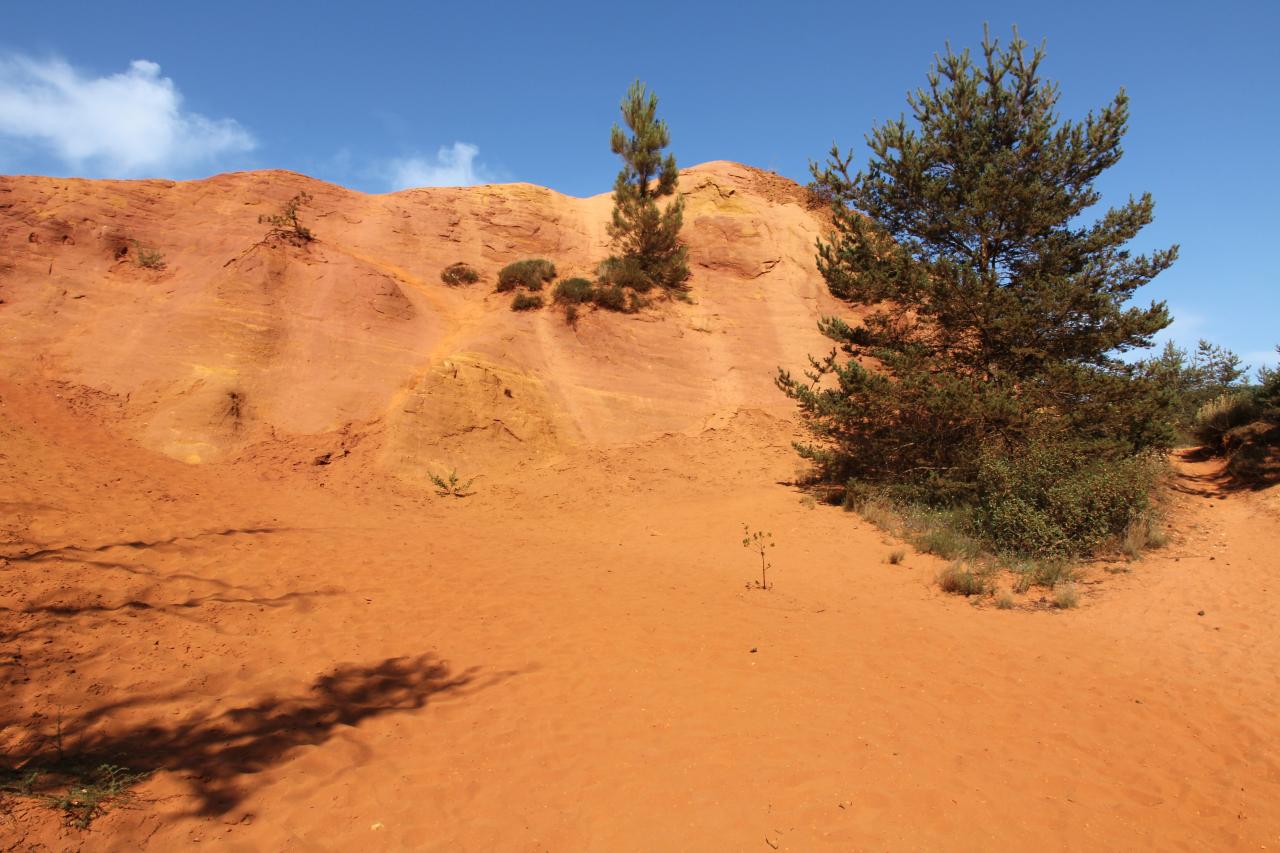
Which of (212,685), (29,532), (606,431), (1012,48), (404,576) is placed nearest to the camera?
(212,685)

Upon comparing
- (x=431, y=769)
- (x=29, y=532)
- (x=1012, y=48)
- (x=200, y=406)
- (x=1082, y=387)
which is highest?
(x=1012, y=48)

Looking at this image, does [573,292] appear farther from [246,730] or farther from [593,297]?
[246,730]

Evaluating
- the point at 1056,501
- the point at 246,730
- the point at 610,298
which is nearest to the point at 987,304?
the point at 1056,501

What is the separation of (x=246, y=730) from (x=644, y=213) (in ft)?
58.5

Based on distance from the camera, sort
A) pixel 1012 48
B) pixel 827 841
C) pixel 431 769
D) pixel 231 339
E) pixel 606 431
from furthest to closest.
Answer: pixel 606 431
pixel 231 339
pixel 1012 48
pixel 431 769
pixel 827 841

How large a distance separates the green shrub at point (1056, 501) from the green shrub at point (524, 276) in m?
12.3

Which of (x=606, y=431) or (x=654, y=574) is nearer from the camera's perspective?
(x=654, y=574)

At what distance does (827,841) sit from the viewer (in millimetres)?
3703

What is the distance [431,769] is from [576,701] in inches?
54.3

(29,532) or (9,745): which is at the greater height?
(29,532)

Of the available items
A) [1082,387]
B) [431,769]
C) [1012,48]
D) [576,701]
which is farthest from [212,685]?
[1012,48]

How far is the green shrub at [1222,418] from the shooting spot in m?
16.6

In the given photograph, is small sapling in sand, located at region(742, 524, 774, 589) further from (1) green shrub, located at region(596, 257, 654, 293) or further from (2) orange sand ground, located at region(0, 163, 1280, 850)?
(1) green shrub, located at region(596, 257, 654, 293)

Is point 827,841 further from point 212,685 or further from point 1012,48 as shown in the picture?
point 1012,48
